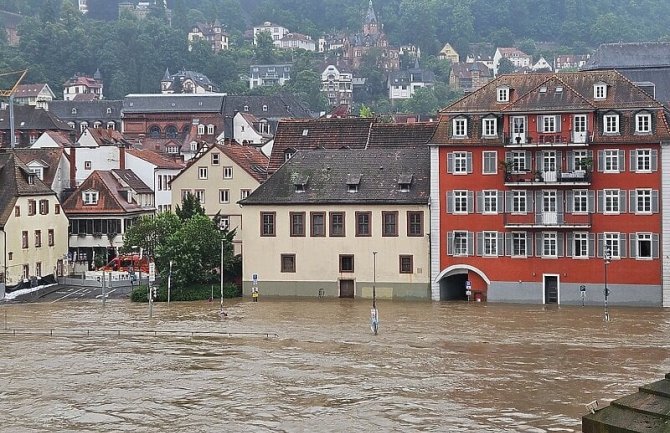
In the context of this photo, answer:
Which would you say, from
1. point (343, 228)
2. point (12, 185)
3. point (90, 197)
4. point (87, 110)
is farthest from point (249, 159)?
point (87, 110)

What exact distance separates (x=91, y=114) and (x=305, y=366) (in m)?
142

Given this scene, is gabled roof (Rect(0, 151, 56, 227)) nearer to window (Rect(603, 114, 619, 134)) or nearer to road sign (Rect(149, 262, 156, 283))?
road sign (Rect(149, 262, 156, 283))

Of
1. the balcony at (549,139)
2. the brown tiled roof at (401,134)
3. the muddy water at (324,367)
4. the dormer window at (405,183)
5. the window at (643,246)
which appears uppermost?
the brown tiled roof at (401,134)

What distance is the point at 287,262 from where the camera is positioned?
67.9m

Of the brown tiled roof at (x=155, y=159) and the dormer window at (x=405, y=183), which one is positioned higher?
the brown tiled roof at (x=155, y=159)

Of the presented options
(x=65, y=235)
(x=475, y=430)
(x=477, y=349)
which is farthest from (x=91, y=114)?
(x=475, y=430)

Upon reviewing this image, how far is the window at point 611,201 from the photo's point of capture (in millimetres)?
62719

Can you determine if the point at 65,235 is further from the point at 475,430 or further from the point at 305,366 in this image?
the point at 475,430

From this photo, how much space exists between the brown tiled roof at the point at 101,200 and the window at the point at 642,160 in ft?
124

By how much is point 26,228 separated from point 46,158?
1496 centimetres

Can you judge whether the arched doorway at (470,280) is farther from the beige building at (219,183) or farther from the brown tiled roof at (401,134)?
the beige building at (219,183)

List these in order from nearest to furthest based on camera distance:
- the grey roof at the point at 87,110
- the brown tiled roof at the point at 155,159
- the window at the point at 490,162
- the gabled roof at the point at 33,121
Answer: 1. the window at the point at 490,162
2. the brown tiled roof at the point at 155,159
3. the gabled roof at the point at 33,121
4. the grey roof at the point at 87,110

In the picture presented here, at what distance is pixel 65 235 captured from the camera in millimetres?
81812

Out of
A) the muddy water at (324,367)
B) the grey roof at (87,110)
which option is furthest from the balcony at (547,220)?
the grey roof at (87,110)
